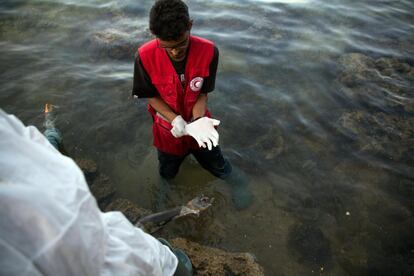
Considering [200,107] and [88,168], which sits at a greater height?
[200,107]

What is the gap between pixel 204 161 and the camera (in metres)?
3.22

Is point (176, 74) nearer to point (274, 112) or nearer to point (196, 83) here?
point (196, 83)

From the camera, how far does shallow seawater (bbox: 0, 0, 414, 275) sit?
11.1 feet

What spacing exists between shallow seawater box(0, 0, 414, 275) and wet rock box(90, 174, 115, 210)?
0.13 m

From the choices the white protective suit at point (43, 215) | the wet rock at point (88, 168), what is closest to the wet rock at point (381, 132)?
the wet rock at point (88, 168)

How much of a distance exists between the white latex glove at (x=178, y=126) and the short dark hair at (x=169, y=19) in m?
0.69

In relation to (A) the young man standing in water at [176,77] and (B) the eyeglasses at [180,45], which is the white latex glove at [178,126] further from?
(B) the eyeglasses at [180,45]

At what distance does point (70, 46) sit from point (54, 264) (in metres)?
5.91

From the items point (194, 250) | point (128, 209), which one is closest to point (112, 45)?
point (128, 209)

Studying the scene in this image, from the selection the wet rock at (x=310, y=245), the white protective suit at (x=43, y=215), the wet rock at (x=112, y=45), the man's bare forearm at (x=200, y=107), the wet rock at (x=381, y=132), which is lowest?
the wet rock at (x=310, y=245)

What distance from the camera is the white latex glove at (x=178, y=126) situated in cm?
259

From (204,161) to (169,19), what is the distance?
153cm

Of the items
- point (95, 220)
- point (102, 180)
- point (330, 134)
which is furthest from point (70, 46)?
point (95, 220)

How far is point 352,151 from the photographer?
4152 mm
